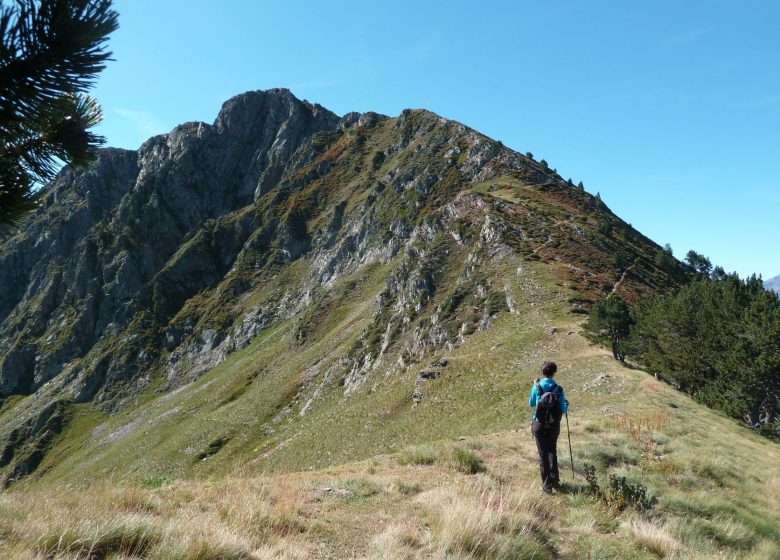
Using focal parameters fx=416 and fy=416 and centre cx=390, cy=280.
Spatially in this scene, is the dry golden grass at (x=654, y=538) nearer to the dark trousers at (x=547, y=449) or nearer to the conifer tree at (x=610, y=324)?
the dark trousers at (x=547, y=449)

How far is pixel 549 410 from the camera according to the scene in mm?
8383

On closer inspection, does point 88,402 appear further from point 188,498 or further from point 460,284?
point 188,498

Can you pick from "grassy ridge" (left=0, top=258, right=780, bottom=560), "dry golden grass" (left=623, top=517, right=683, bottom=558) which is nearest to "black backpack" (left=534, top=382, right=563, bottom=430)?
"grassy ridge" (left=0, top=258, right=780, bottom=560)

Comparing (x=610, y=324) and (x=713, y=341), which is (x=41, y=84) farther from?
(x=713, y=341)

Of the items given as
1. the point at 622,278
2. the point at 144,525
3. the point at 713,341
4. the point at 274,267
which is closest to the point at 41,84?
the point at 144,525

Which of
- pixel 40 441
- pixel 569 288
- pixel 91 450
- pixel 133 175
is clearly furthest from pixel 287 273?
pixel 133 175

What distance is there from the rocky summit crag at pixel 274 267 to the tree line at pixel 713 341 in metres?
6.91

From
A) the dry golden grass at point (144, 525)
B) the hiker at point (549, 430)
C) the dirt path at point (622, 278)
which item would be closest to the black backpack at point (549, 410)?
the hiker at point (549, 430)

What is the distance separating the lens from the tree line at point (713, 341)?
2566cm

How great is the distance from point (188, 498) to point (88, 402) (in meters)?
115

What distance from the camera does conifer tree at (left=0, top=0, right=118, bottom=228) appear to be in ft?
10.6

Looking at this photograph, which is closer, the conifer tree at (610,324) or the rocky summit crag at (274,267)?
the conifer tree at (610,324)

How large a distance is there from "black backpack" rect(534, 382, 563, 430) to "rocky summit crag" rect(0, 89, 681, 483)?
332 inches

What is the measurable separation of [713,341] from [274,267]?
335 ft
